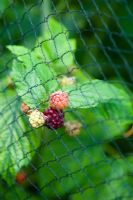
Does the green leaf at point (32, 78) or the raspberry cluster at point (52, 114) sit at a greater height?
the green leaf at point (32, 78)

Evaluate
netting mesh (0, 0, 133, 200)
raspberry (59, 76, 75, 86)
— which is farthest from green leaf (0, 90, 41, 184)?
raspberry (59, 76, 75, 86)

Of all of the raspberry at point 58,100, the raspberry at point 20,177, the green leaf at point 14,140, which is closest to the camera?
A: the raspberry at point 58,100

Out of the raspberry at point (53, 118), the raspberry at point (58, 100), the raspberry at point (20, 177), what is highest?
the raspberry at point (58, 100)

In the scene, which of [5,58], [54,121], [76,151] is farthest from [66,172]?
[5,58]

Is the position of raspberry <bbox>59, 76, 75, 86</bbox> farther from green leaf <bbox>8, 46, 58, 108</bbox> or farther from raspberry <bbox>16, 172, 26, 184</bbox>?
raspberry <bbox>16, 172, 26, 184</bbox>

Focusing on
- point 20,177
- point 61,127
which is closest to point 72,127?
point 61,127

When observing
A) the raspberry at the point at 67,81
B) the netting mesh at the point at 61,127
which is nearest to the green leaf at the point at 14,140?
the netting mesh at the point at 61,127

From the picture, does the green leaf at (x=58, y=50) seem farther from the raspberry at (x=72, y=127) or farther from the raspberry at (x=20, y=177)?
the raspberry at (x=20, y=177)
